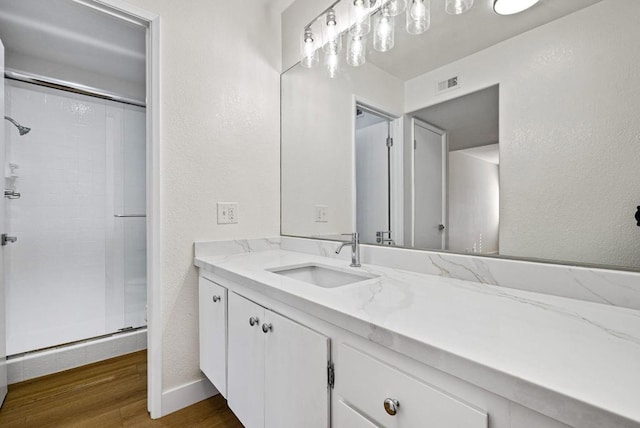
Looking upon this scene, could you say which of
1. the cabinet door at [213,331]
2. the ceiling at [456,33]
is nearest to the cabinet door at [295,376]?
the cabinet door at [213,331]

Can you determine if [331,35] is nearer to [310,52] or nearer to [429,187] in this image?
[310,52]

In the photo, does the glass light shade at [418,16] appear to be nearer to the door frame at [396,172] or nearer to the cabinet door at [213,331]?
the door frame at [396,172]

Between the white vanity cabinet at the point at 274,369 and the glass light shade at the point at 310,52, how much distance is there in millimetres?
1336

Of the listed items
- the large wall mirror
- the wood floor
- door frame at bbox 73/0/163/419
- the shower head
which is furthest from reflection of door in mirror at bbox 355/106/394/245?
the shower head

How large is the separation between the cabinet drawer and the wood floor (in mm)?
1017

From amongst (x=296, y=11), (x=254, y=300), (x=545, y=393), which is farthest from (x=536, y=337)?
(x=296, y=11)

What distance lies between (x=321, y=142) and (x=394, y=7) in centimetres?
74

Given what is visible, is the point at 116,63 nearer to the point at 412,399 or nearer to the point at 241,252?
the point at 241,252

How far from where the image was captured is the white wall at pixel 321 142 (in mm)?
1559

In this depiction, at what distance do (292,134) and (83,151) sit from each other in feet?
5.65

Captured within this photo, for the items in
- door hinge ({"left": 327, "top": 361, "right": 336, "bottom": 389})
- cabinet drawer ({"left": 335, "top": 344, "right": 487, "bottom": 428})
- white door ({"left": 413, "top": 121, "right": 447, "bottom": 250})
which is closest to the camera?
cabinet drawer ({"left": 335, "top": 344, "right": 487, "bottom": 428})

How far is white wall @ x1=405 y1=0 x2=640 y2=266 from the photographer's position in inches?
30.3

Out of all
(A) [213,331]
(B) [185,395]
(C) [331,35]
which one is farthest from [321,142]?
(B) [185,395]

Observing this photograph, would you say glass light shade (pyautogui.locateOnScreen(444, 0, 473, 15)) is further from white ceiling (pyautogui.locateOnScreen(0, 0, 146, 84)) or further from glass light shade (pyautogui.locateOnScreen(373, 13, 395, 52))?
white ceiling (pyautogui.locateOnScreen(0, 0, 146, 84))
